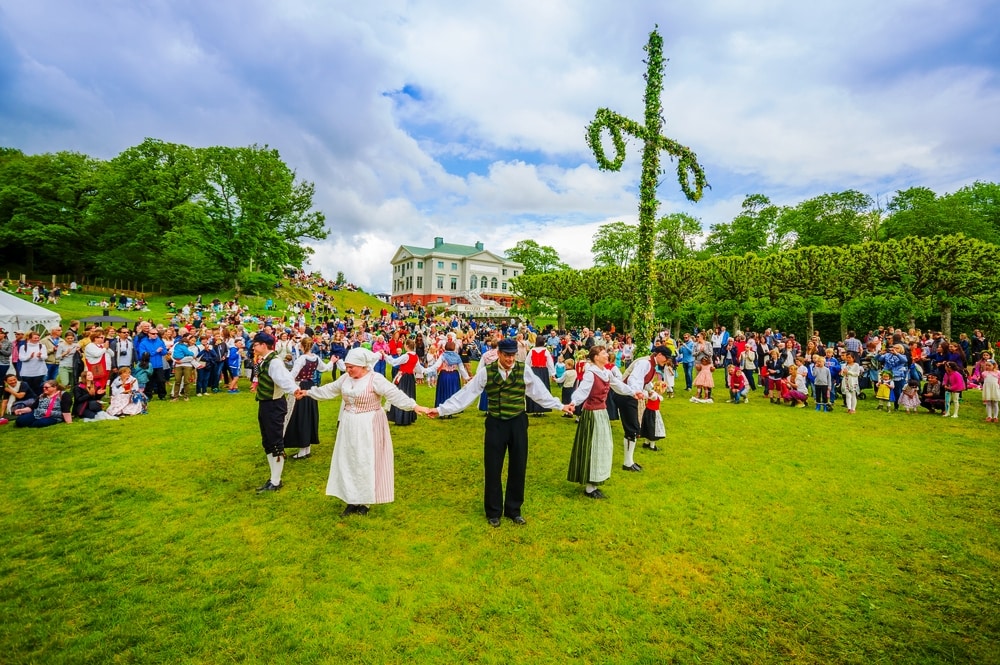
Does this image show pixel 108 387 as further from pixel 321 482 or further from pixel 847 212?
pixel 847 212

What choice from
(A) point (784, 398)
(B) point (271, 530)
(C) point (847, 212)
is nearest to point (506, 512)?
(B) point (271, 530)

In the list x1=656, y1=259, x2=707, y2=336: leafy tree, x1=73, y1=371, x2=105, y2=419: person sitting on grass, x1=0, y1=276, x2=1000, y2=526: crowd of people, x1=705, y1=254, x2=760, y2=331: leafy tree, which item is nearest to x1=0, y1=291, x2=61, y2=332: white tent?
x1=0, y1=276, x2=1000, y2=526: crowd of people

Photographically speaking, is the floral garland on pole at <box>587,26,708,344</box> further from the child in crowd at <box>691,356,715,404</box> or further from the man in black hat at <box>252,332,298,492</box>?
the man in black hat at <box>252,332,298,492</box>

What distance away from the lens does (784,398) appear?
14.1 meters

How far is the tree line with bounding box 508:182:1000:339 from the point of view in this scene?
69.5ft

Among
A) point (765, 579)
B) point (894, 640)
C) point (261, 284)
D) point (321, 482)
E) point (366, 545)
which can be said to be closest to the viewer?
point (894, 640)

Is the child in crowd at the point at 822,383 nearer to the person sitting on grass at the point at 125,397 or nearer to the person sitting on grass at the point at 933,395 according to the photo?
the person sitting on grass at the point at 933,395

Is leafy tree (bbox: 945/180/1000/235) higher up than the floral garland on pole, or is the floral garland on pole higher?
leafy tree (bbox: 945/180/1000/235)

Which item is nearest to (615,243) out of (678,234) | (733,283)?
(678,234)

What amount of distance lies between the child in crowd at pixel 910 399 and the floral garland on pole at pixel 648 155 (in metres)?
7.08

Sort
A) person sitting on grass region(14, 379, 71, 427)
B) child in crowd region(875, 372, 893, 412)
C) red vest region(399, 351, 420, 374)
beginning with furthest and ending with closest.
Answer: child in crowd region(875, 372, 893, 412) < red vest region(399, 351, 420, 374) < person sitting on grass region(14, 379, 71, 427)

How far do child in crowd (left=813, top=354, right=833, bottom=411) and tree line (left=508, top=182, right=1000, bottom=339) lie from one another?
199 inches

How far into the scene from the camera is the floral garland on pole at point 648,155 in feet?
41.6

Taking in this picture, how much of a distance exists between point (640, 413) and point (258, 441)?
7609 mm
